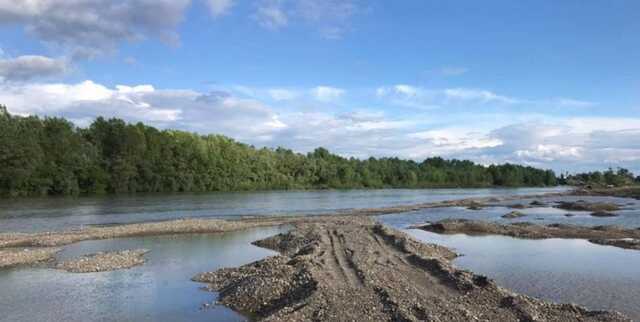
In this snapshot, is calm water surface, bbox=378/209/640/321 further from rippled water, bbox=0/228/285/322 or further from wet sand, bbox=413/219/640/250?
rippled water, bbox=0/228/285/322

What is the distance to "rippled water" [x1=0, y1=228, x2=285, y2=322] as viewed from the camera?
18609 millimetres

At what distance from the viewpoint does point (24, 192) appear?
304 ft

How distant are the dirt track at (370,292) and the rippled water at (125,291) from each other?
4.66ft

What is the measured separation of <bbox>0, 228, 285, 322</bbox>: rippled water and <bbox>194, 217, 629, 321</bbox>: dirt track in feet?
4.66

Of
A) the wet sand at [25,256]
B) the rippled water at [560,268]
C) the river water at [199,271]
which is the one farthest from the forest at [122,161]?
the rippled water at [560,268]

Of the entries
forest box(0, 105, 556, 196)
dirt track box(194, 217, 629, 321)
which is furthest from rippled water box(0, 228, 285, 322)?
forest box(0, 105, 556, 196)

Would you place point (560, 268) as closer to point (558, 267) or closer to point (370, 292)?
point (558, 267)

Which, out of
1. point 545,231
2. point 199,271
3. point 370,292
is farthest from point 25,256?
point 545,231

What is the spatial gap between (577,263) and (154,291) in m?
23.0

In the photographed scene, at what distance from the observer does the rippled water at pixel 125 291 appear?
18.6m

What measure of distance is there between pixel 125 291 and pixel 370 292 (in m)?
10.7

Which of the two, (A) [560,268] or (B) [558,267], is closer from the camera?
(A) [560,268]

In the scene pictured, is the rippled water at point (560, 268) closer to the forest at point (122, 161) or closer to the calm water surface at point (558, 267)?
the calm water surface at point (558, 267)

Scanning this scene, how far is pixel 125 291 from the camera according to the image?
866 inches
